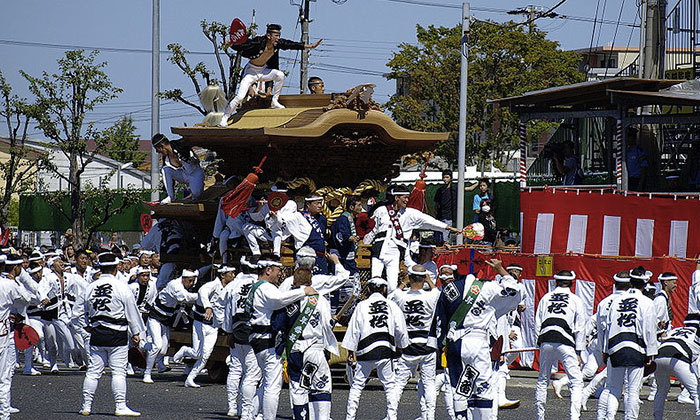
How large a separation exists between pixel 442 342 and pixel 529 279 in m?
7.32

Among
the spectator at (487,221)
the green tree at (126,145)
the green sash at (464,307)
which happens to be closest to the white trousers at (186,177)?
the spectator at (487,221)

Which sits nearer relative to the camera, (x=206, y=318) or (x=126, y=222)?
(x=206, y=318)

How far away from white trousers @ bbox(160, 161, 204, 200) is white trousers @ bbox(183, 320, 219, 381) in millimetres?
2641

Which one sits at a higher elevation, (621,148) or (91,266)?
(621,148)

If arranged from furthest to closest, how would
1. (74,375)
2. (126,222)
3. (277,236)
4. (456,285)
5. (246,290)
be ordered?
(126,222)
(74,375)
(277,236)
(246,290)
(456,285)

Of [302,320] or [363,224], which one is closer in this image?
[302,320]

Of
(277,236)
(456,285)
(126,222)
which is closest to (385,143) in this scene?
(277,236)

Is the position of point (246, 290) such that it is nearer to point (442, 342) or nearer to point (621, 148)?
point (442, 342)

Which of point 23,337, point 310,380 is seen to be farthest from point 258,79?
point 310,380

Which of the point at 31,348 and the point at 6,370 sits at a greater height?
the point at 6,370

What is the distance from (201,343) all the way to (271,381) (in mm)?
5362

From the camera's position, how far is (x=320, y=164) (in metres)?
17.2

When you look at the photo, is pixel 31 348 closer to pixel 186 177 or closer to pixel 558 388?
pixel 186 177

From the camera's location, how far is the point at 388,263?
16.8m
